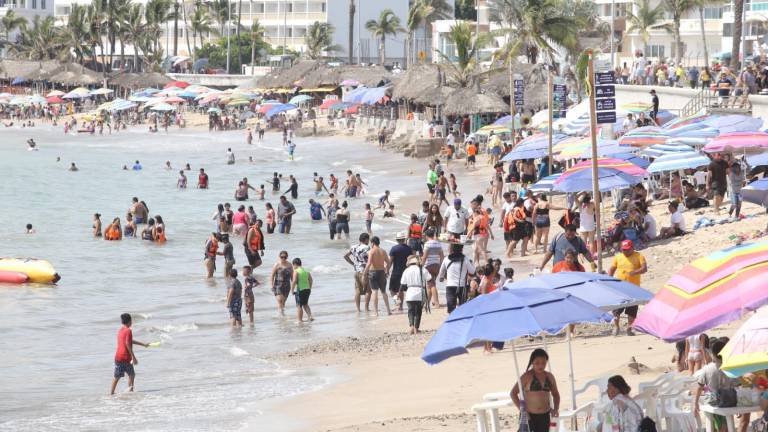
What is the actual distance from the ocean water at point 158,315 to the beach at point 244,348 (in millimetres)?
38

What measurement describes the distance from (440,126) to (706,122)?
73.0 ft

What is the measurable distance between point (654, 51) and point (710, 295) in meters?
71.3

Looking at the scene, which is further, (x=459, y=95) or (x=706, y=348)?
(x=459, y=95)

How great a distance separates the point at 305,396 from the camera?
13.2m

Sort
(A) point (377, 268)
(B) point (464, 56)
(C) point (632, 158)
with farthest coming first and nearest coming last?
(B) point (464, 56), (C) point (632, 158), (A) point (377, 268)

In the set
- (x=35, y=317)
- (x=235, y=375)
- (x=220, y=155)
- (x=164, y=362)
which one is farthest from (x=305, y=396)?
(x=220, y=155)

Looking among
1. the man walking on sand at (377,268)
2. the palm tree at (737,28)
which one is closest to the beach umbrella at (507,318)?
the man walking on sand at (377,268)

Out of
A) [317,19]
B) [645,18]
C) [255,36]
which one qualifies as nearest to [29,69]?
[255,36]

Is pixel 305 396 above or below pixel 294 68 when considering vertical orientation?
below

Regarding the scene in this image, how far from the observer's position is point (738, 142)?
70.3 ft

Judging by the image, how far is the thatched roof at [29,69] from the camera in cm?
8400

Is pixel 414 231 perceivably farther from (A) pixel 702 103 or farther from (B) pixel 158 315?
(A) pixel 702 103

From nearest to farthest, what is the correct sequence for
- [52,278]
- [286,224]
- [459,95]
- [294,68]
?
[52,278] < [286,224] < [459,95] < [294,68]

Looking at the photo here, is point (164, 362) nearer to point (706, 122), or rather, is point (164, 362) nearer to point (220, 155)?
point (706, 122)
